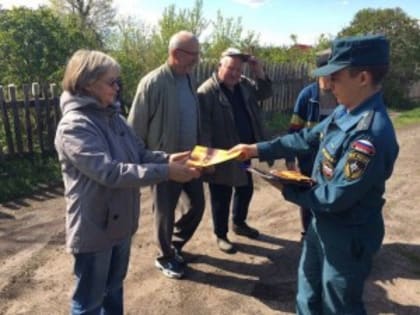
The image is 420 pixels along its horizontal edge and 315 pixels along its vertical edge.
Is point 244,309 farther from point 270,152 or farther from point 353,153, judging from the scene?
point 353,153

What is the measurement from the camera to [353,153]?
241 centimetres

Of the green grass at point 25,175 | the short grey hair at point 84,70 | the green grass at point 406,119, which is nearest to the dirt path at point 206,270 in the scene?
the green grass at point 25,175

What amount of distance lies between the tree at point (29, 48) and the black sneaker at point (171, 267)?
18.6 ft

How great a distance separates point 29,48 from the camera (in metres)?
9.04

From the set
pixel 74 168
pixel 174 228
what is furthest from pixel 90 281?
pixel 174 228

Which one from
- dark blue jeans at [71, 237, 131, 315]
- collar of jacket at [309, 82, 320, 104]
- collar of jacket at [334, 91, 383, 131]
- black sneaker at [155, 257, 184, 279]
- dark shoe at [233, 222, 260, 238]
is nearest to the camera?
collar of jacket at [334, 91, 383, 131]

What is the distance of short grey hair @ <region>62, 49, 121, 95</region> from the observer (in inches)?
103

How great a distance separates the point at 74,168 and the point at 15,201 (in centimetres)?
414

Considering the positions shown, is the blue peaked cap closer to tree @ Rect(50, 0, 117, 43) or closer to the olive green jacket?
the olive green jacket

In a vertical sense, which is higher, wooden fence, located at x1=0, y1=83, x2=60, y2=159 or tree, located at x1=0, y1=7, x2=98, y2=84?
tree, located at x1=0, y1=7, x2=98, y2=84

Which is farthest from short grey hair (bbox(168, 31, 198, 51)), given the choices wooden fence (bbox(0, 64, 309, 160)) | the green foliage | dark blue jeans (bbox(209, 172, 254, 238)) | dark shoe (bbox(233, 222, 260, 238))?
the green foliage

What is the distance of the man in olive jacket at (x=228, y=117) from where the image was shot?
4680 mm

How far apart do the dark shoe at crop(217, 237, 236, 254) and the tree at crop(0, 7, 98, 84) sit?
17.9 feet

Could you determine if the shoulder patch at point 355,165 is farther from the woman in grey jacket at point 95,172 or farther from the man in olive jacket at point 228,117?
the man in olive jacket at point 228,117
